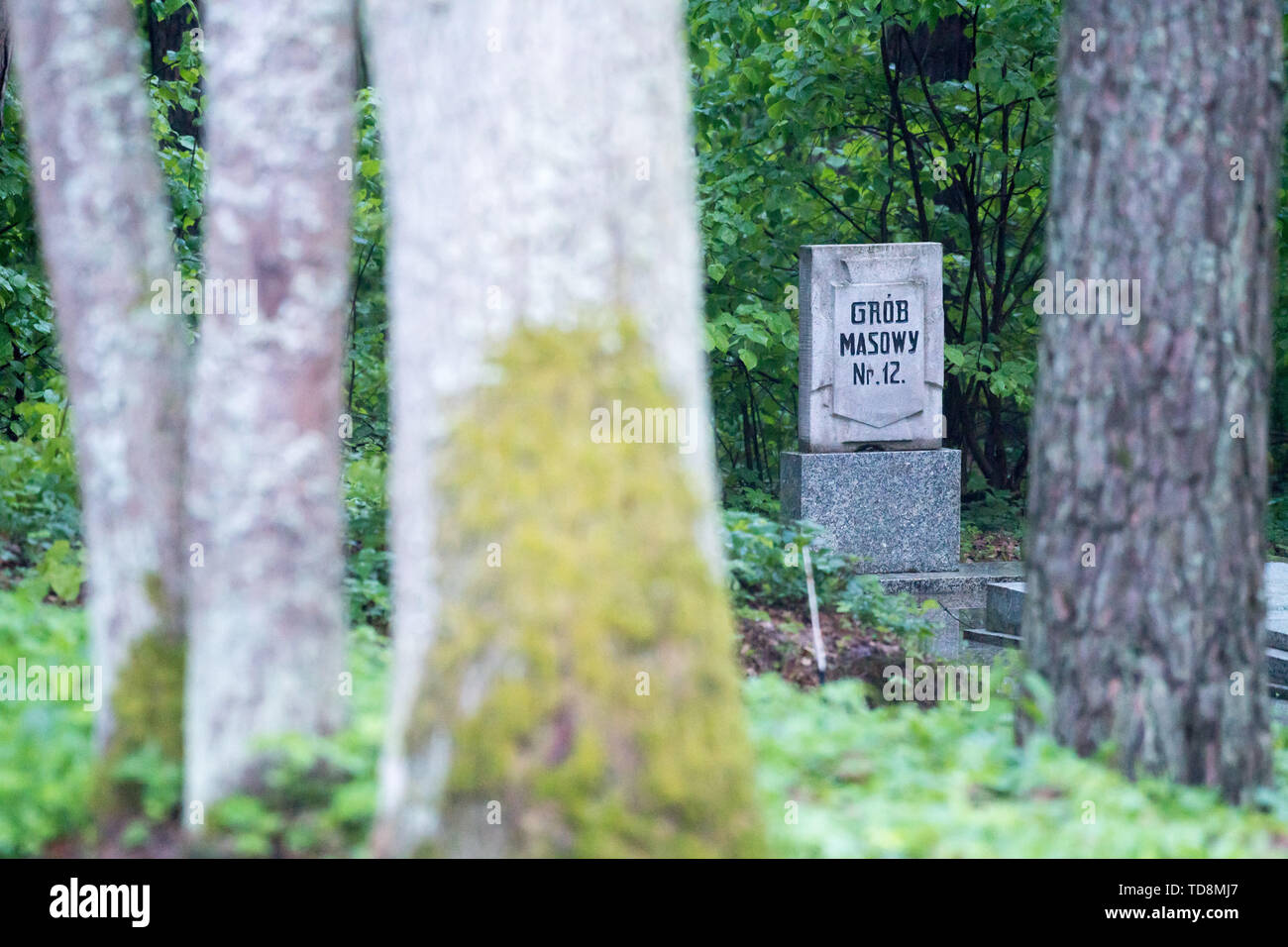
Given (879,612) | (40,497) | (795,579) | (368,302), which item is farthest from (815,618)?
(368,302)

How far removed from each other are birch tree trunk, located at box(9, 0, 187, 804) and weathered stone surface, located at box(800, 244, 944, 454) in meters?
7.51

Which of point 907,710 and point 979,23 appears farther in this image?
point 979,23

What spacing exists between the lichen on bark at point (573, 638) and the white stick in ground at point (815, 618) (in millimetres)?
3895

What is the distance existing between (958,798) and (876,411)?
730 cm

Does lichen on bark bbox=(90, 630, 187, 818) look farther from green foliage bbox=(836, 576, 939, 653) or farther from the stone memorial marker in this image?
the stone memorial marker

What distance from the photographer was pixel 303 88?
3355 mm

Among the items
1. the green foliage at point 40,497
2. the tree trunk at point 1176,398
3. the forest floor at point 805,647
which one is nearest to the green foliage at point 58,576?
the green foliage at point 40,497

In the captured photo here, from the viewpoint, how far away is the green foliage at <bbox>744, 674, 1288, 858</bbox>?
3.42 meters

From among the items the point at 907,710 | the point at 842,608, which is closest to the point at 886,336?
the point at 842,608

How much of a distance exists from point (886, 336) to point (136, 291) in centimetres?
797

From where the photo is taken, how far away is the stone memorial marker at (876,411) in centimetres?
1059

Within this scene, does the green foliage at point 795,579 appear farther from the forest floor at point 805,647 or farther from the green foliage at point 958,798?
the green foliage at point 958,798

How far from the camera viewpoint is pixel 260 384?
10.9 feet
